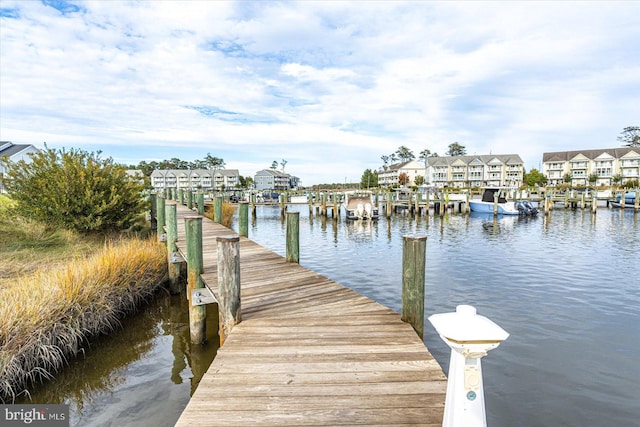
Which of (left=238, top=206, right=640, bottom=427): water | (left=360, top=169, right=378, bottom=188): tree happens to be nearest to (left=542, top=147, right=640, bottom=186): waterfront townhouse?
(left=360, top=169, right=378, bottom=188): tree

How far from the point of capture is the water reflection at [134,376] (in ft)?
17.0

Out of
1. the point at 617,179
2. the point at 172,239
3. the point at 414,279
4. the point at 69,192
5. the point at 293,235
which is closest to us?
the point at 414,279

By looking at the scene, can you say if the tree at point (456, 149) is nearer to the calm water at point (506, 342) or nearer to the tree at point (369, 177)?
the tree at point (369, 177)

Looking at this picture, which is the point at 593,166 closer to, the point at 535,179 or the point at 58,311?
the point at 535,179

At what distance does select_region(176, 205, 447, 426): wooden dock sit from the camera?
2.81 m

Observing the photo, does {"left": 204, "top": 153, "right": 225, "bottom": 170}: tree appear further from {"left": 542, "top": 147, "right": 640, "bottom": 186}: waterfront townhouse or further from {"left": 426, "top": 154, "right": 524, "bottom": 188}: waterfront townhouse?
{"left": 542, "top": 147, "right": 640, "bottom": 186}: waterfront townhouse

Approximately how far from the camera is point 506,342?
749 centimetres

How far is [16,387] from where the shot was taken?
512 centimetres

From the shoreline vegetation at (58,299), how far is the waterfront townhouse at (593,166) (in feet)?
300

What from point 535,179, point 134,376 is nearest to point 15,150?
point 134,376

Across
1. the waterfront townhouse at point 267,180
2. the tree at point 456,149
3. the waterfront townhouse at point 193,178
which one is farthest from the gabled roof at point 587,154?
the waterfront townhouse at point 193,178

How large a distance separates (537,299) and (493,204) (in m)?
28.0

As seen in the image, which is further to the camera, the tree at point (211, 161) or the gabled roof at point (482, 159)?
the tree at point (211, 161)

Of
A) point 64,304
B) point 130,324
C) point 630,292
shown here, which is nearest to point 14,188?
point 130,324
